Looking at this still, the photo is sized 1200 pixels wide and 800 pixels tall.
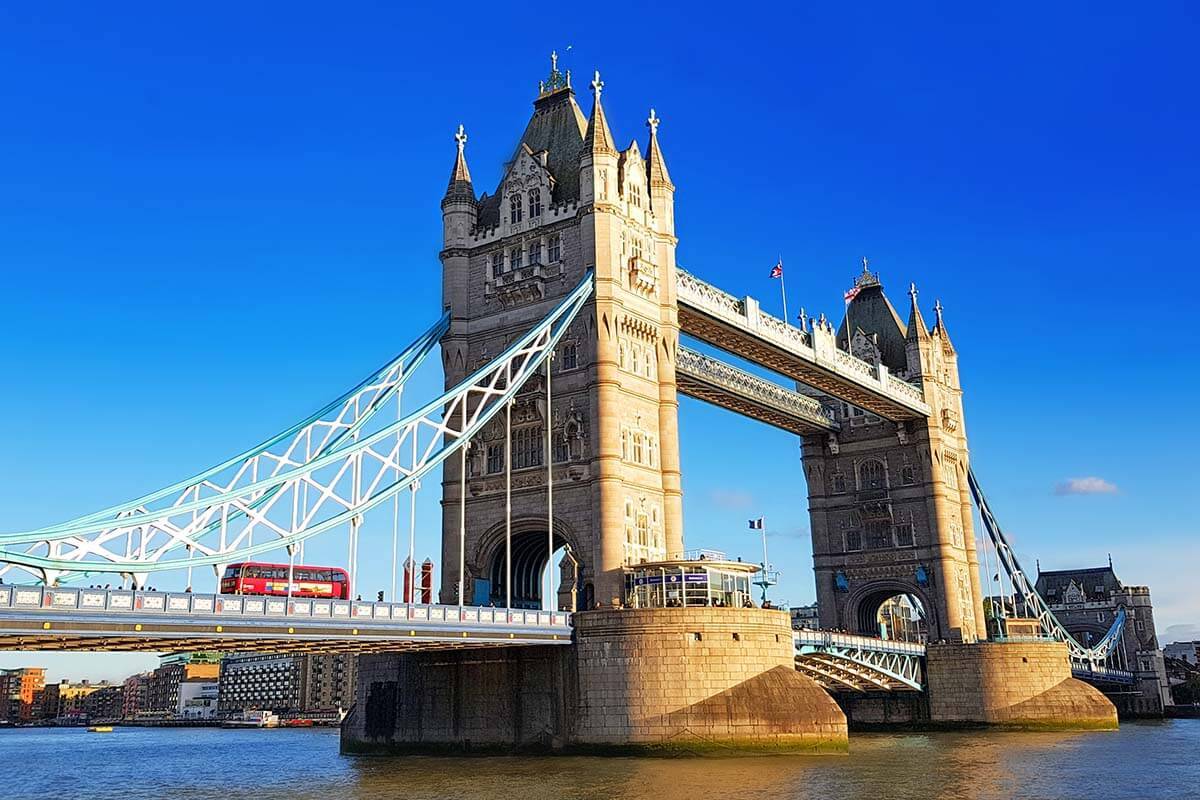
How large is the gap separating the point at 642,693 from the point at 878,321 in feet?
173

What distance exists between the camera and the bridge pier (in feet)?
142

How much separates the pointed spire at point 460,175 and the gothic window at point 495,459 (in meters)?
13.7

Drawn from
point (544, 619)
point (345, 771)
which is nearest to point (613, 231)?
point (544, 619)

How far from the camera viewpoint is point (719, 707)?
43688mm

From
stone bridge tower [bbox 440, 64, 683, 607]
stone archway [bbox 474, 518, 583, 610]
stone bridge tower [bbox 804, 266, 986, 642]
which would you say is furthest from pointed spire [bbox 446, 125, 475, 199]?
stone bridge tower [bbox 804, 266, 986, 642]

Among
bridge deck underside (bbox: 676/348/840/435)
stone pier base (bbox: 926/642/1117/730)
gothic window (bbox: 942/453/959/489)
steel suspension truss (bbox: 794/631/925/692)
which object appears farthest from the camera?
gothic window (bbox: 942/453/959/489)

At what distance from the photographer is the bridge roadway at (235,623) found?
97.4ft

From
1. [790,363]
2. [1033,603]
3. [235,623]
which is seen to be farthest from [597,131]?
[1033,603]

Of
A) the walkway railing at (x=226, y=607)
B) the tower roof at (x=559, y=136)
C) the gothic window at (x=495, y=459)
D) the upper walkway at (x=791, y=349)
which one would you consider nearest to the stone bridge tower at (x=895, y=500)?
the upper walkway at (x=791, y=349)

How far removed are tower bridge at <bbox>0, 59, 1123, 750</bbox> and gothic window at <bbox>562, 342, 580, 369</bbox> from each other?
76mm

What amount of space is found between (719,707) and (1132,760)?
18305mm

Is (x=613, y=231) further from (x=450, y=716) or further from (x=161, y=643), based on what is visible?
(x=161, y=643)

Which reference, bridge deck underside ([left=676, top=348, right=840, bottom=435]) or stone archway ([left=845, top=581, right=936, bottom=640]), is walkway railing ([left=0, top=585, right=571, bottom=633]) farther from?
stone archway ([left=845, top=581, right=936, bottom=640])

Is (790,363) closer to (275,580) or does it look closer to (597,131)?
(597,131)
